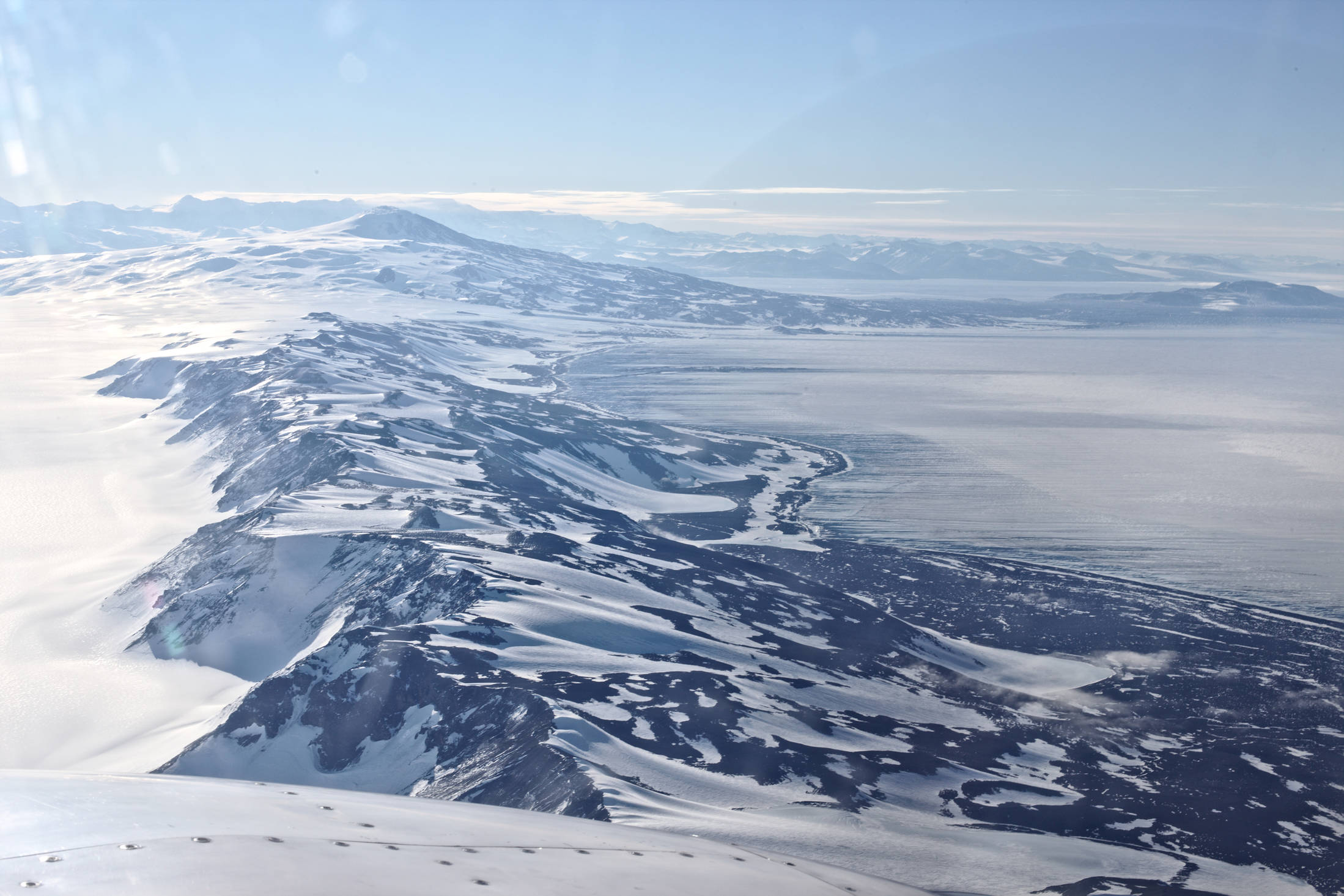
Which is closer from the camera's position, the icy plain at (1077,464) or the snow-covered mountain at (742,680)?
the snow-covered mountain at (742,680)

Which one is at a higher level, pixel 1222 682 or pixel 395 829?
pixel 395 829

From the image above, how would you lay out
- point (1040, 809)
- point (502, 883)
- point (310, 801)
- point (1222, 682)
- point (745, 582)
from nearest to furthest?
1. point (502, 883)
2. point (310, 801)
3. point (1040, 809)
4. point (1222, 682)
5. point (745, 582)

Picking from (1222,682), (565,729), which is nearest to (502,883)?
(565,729)

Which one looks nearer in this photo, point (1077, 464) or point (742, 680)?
point (742, 680)

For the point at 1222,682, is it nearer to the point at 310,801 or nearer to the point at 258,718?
the point at 258,718

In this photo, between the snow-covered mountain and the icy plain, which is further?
the icy plain

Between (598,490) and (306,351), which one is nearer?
(598,490)

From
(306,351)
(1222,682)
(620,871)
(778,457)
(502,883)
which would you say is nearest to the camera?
(502,883)

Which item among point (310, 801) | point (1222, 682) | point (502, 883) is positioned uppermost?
point (502, 883)
